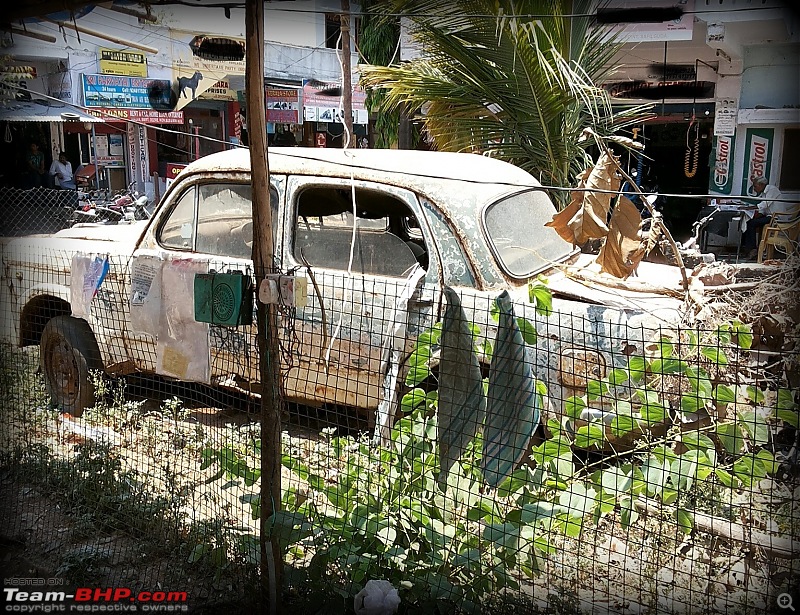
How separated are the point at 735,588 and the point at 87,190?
15837 mm

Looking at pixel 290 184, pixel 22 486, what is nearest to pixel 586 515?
pixel 290 184

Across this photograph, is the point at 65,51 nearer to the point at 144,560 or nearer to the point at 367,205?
the point at 367,205

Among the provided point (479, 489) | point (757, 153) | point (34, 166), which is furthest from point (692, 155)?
point (34, 166)

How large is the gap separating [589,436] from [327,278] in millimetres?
2237

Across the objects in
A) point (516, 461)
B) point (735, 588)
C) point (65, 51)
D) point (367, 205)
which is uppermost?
point (65, 51)

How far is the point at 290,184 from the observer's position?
480cm

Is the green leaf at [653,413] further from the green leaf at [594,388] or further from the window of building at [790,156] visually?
the window of building at [790,156]

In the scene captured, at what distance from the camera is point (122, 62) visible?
15188mm

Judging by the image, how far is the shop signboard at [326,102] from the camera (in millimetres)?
18797

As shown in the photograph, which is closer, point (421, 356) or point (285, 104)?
point (421, 356)

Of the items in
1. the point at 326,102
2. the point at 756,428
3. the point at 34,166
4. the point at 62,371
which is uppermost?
the point at 326,102

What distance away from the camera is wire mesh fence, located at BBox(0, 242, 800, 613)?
2.90 meters

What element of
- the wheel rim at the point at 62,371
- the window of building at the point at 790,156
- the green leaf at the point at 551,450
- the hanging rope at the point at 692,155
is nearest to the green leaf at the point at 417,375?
the green leaf at the point at 551,450

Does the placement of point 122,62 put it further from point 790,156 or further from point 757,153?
point 790,156
